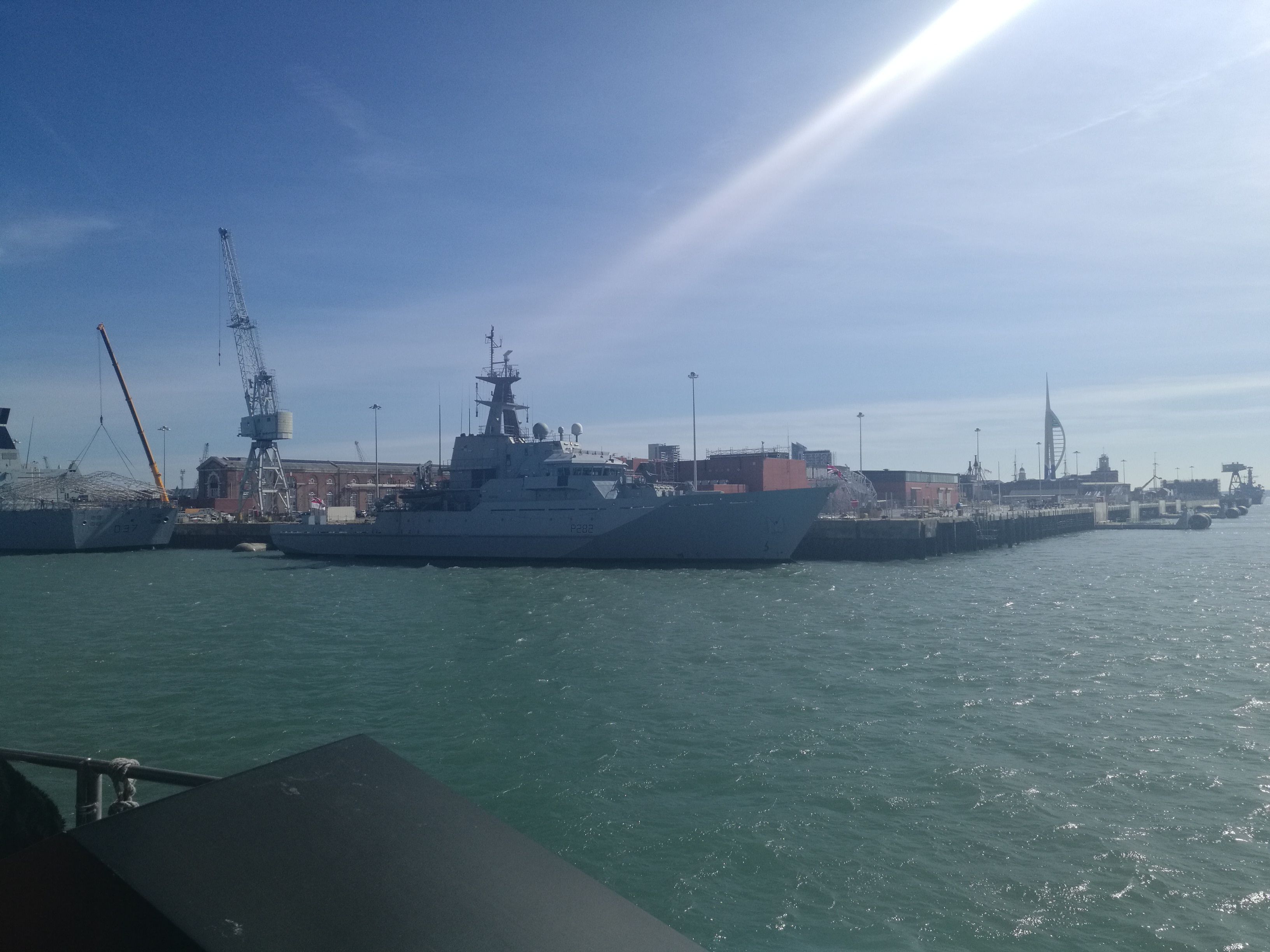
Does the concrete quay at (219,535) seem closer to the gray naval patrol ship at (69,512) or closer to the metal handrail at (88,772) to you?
the gray naval patrol ship at (69,512)

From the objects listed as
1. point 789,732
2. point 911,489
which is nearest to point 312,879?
point 789,732

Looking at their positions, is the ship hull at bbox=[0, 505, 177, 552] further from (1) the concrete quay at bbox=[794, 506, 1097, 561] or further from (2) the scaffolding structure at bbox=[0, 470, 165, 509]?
(1) the concrete quay at bbox=[794, 506, 1097, 561]

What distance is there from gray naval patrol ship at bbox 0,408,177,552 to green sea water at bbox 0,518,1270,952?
29.1 metres

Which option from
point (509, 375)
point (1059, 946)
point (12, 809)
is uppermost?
point (509, 375)

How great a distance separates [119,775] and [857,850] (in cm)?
675

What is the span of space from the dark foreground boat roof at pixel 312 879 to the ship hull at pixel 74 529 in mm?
57022

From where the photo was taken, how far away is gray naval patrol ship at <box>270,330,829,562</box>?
3466 centimetres

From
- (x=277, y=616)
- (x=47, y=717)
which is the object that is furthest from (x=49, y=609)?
(x=47, y=717)

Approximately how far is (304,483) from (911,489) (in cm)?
5145

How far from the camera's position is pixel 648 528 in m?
34.7

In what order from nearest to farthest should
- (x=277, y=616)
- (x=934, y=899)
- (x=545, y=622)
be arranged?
(x=934, y=899) → (x=545, y=622) → (x=277, y=616)

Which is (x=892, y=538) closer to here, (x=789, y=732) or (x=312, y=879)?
(x=789, y=732)

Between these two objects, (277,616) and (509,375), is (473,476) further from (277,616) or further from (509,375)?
(277,616)

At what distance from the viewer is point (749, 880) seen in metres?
7.43
